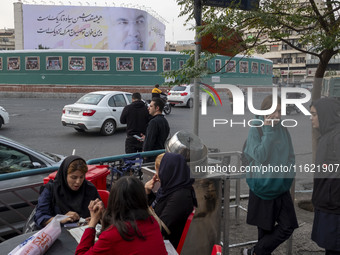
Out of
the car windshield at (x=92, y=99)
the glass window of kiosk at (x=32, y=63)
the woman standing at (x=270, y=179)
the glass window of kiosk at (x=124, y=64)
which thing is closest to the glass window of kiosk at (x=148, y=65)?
the glass window of kiosk at (x=124, y=64)

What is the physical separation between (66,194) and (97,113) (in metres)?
9.86

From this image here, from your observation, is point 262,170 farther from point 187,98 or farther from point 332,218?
point 187,98

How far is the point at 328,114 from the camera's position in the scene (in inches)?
117

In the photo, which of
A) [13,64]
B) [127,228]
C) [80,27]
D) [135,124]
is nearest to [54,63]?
[13,64]

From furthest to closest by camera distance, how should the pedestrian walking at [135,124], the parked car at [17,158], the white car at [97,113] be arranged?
the white car at [97,113]
the pedestrian walking at [135,124]
the parked car at [17,158]

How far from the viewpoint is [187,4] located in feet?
Answer: 17.1

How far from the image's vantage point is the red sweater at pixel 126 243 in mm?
2240

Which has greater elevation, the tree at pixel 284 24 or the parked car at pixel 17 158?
the tree at pixel 284 24

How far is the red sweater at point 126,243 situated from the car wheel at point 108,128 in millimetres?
11008

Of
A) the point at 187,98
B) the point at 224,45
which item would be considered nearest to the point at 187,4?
the point at 224,45

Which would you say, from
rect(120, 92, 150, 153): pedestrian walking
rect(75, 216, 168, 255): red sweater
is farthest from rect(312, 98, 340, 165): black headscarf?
rect(120, 92, 150, 153): pedestrian walking

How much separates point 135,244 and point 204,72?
268 centimetres

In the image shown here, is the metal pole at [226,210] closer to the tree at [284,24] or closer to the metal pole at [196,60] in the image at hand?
the metal pole at [196,60]

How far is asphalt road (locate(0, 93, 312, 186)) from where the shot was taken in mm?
4246
